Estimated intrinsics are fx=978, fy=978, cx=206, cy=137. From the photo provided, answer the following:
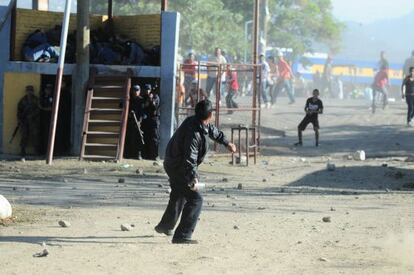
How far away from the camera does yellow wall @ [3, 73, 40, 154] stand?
2114 cm

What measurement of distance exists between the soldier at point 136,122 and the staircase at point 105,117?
0.30 metres

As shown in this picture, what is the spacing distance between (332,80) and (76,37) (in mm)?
38432

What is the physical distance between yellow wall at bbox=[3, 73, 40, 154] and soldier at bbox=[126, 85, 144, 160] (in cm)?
214

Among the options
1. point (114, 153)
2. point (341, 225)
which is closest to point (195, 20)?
point (114, 153)

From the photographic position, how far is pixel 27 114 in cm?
2083

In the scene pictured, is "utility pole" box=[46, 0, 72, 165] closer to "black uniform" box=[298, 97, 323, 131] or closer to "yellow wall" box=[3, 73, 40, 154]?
"yellow wall" box=[3, 73, 40, 154]

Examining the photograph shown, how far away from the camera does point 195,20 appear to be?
1925 inches

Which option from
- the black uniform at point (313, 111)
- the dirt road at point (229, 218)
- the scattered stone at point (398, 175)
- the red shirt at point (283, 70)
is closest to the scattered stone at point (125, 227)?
the dirt road at point (229, 218)

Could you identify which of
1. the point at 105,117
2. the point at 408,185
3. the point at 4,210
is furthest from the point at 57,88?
the point at 4,210

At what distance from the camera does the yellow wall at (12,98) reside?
2114 cm

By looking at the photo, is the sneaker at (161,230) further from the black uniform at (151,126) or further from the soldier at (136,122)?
the black uniform at (151,126)

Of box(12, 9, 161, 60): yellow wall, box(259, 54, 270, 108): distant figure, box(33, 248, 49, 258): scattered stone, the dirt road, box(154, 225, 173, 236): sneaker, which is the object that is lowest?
the dirt road

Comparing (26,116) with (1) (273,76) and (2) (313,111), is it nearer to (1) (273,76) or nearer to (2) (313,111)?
(2) (313,111)

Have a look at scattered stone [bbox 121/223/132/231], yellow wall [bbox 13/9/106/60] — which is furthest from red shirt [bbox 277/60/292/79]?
scattered stone [bbox 121/223/132/231]
